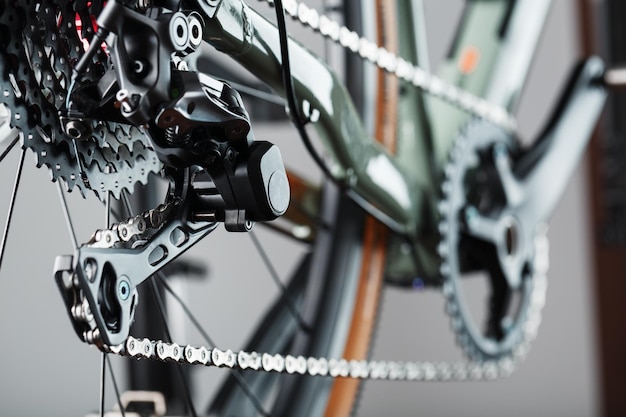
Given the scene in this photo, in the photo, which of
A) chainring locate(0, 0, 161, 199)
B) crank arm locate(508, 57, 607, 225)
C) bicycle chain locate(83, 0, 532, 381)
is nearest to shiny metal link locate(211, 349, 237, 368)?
bicycle chain locate(83, 0, 532, 381)

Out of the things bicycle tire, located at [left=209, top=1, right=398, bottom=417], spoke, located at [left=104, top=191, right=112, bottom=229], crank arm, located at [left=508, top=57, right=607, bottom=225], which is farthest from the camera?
crank arm, located at [left=508, top=57, right=607, bottom=225]

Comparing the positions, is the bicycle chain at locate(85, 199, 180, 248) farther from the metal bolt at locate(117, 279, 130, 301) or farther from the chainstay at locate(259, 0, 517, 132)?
the chainstay at locate(259, 0, 517, 132)

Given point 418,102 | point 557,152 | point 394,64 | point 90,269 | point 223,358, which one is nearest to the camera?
point 90,269

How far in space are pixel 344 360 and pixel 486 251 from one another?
23cm

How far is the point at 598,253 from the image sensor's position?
1.80 m

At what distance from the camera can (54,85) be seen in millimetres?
419

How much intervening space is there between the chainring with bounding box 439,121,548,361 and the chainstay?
0.07 feet

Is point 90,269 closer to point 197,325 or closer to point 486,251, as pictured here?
point 197,325

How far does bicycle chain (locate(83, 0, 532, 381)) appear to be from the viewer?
1.39 feet

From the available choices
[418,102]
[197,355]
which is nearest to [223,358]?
[197,355]

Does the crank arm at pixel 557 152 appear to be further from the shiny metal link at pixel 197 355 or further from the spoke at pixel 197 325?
the shiny metal link at pixel 197 355

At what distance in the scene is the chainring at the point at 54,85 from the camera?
0.40 meters

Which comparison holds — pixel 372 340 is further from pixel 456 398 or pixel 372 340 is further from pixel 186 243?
pixel 456 398

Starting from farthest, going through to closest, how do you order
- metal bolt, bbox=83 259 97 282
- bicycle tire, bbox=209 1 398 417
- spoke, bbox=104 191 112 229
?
bicycle tire, bbox=209 1 398 417
spoke, bbox=104 191 112 229
metal bolt, bbox=83 259 97 282
